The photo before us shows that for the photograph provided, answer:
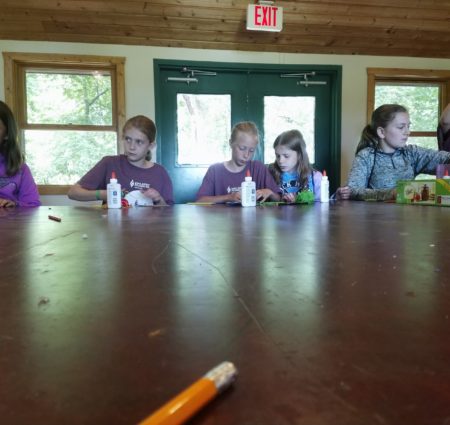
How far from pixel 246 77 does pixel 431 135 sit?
1.87 metres

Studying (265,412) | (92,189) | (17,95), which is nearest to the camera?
(265,412)

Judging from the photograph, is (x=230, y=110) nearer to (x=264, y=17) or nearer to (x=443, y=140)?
(x=264, y=17)

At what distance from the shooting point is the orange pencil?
0.16 metres

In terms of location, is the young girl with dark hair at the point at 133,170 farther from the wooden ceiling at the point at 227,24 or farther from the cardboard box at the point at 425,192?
the wooden ceiling at the point at 227,24

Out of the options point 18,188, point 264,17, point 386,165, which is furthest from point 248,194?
point 264,17

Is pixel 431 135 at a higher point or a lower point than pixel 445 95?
lower

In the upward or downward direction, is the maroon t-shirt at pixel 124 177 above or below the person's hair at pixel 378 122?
below

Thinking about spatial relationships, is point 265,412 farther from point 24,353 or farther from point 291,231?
point 291,231

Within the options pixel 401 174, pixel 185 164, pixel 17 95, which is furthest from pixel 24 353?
pixel 17 95

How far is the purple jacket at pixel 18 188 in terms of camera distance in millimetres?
1838

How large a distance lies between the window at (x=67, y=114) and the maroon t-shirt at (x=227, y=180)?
1.52m

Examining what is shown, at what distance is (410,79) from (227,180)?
2.69 meters

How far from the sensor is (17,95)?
10.4 ft

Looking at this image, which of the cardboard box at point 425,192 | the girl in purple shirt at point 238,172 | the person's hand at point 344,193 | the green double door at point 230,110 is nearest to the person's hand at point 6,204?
the girl in purple shirt at point 238,172
